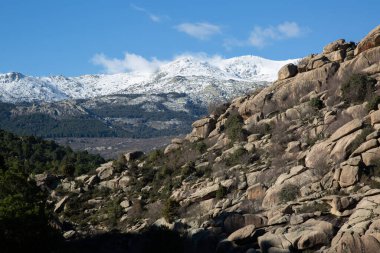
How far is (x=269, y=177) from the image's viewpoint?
4294 centimetres

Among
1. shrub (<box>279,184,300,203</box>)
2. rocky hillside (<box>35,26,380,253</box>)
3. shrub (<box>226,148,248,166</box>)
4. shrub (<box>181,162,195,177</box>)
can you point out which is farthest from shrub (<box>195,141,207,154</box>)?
shrub (<box>279,184,300,203</box>)

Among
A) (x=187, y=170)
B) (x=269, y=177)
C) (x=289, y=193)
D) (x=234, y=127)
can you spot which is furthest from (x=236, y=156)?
(x=289, y=193)

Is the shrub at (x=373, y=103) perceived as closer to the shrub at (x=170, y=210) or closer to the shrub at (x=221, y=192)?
the shrub at (x=221, y=192)

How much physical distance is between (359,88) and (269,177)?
1066 centimetres

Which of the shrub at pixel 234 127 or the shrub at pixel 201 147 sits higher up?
the shrub at pixel 234 127

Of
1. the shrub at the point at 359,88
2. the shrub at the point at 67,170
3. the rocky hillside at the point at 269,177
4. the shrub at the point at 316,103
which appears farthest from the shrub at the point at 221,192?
the shrub at the point at 67,170

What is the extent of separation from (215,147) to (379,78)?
16590 mm

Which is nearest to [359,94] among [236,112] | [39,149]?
[236,112]

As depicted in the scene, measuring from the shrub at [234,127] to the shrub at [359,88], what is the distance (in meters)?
10.2

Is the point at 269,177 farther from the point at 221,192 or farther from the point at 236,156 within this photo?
the point at 236,156

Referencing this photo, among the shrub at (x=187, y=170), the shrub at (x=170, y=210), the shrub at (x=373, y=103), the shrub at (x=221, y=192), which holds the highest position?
the shrub at (x=373, y=103)

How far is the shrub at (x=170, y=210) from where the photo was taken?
1772 inches

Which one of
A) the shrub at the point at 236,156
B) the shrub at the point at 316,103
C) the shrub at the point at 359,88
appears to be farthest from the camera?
the shrub at the point at 316,103

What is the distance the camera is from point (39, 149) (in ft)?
315
